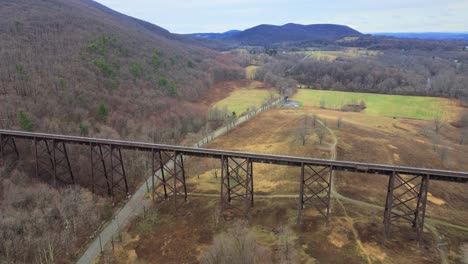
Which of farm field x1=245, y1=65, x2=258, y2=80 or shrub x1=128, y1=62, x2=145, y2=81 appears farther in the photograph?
farm field x1=245, y1=65, x2=258, y2=80

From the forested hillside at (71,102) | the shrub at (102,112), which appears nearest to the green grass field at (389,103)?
the forested hillside at (71,102)

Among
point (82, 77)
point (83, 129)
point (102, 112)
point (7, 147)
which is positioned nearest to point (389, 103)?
point (102, 112)

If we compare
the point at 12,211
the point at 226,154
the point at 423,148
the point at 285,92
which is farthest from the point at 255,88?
the point at 12,211

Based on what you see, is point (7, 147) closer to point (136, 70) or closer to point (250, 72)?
point (136, 70)

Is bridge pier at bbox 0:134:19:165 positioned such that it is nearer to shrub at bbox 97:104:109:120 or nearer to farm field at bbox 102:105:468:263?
shrub at bbox 97:104:109:120

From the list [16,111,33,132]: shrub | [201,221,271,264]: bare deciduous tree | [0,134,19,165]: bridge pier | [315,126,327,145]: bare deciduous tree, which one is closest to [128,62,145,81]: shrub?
[16,111,33,132]: shrub

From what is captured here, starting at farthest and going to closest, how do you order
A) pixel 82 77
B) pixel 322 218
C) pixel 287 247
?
1. pixel 82 77
2. pixel 322 218
3. pixel 287 247

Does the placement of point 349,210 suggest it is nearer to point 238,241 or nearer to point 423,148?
point 238,241
